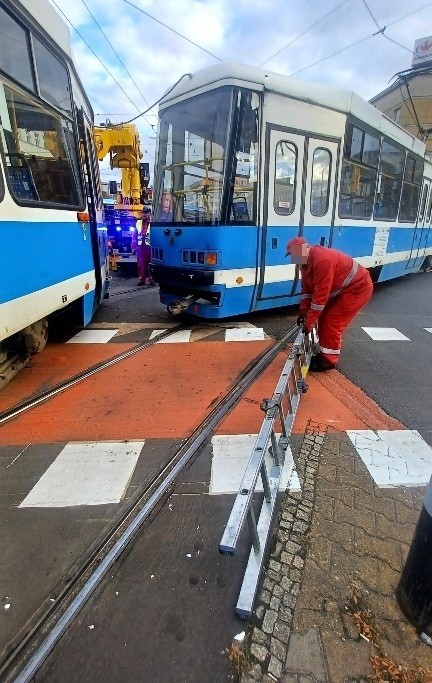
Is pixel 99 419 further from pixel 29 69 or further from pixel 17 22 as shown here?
pixel 17 22

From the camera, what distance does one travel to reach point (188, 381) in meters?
4.27

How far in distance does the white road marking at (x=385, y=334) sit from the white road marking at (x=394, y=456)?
281cm

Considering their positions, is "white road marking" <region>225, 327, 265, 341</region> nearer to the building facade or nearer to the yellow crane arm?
the yellow crane arm

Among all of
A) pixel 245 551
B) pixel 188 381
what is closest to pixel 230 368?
pixel 188 381

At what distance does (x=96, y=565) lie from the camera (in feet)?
6.58

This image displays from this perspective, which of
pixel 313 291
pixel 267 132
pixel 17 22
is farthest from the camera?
pixel 267 132

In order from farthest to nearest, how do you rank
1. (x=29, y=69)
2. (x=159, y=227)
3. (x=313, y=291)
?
1. (x=159, y=227)
2. (x=313, y=291)
3. (x=29, y=69)

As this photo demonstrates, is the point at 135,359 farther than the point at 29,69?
Yes

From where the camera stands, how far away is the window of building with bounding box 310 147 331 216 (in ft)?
19.9

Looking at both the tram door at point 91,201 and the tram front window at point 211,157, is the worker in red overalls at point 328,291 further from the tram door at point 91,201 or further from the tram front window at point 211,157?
the tram door at point 91,201

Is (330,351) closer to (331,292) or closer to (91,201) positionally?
(331,292)

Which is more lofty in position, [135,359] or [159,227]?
[159,227]

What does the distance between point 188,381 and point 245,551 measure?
2.34 m

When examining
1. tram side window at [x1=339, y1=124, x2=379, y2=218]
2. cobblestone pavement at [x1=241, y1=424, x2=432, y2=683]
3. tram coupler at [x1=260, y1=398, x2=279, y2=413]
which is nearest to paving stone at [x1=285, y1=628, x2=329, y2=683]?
cobblestone pavement at [x1=241, y1=424, x2=432, y2=683]
